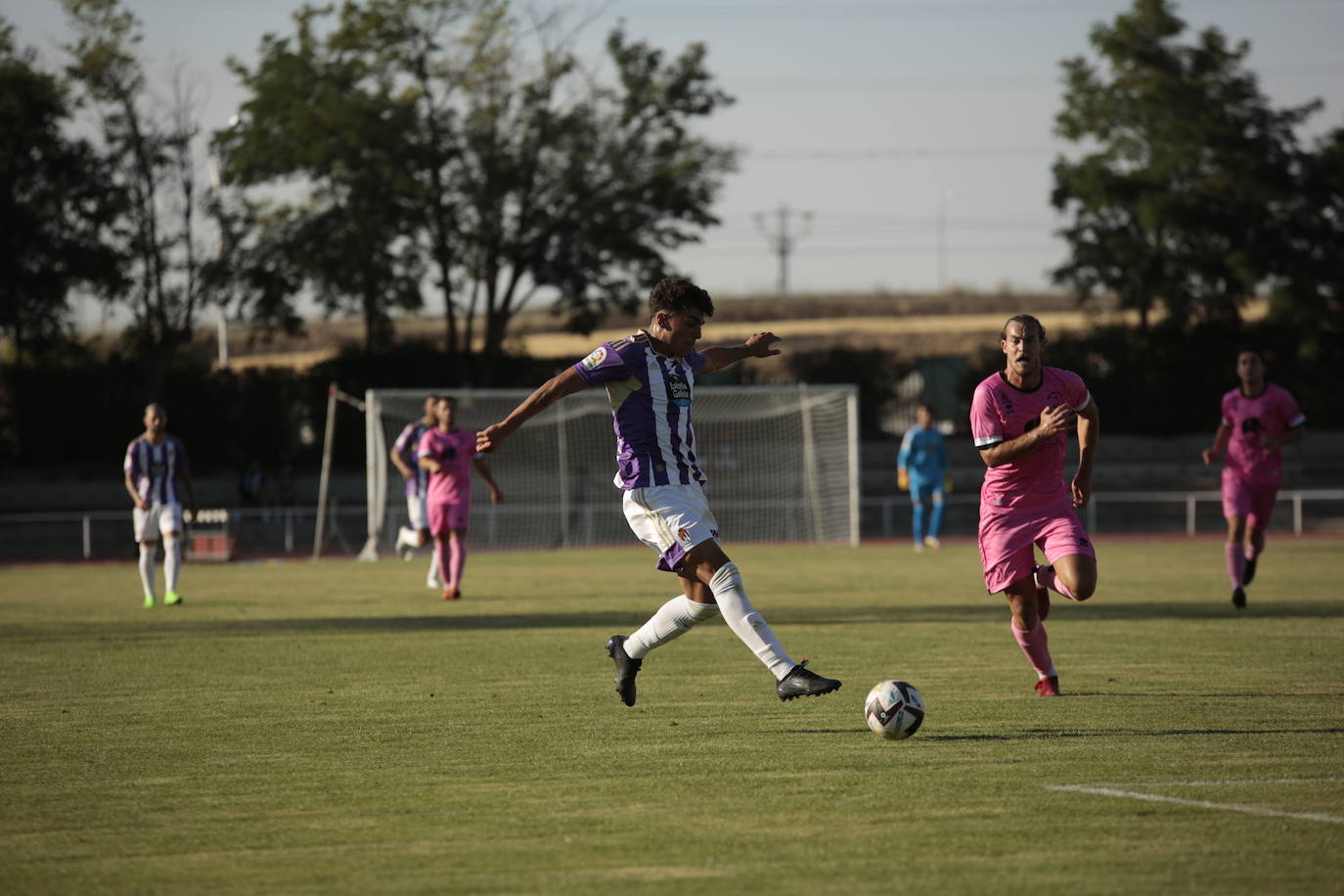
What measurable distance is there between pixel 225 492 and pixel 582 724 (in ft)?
104

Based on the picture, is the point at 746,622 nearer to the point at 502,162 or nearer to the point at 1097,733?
the point at 1097,733

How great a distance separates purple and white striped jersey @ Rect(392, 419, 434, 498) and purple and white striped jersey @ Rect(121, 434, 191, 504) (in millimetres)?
4402

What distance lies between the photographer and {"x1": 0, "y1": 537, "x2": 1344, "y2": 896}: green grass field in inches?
207

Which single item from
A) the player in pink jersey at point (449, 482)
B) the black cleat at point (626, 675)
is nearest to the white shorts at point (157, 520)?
the player in pink jersey at point (449, 482)

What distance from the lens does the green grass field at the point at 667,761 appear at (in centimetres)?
525

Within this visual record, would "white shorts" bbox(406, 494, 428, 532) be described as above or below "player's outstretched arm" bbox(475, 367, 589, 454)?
below

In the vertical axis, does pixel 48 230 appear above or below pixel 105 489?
above

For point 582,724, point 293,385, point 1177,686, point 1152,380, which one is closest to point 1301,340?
point 1152,380


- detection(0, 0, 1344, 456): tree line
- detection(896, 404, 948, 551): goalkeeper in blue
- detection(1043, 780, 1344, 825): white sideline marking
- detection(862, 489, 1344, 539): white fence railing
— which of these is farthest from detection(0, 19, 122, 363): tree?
detection(1043, 780, 1344, 825): white sideline marking

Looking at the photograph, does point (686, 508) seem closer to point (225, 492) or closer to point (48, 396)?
point (225, 492)

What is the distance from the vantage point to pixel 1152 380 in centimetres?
4319

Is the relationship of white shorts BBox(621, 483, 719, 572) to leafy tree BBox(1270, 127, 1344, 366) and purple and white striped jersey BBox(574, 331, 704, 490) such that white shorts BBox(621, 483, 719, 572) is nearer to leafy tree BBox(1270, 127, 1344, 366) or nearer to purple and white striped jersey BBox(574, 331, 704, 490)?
purple and white striped jersey BBox(574, 331, 704, 490)

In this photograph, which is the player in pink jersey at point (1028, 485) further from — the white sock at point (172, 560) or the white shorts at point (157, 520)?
the white sock at point (172, 560)

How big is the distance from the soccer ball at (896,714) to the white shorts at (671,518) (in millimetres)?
1244
